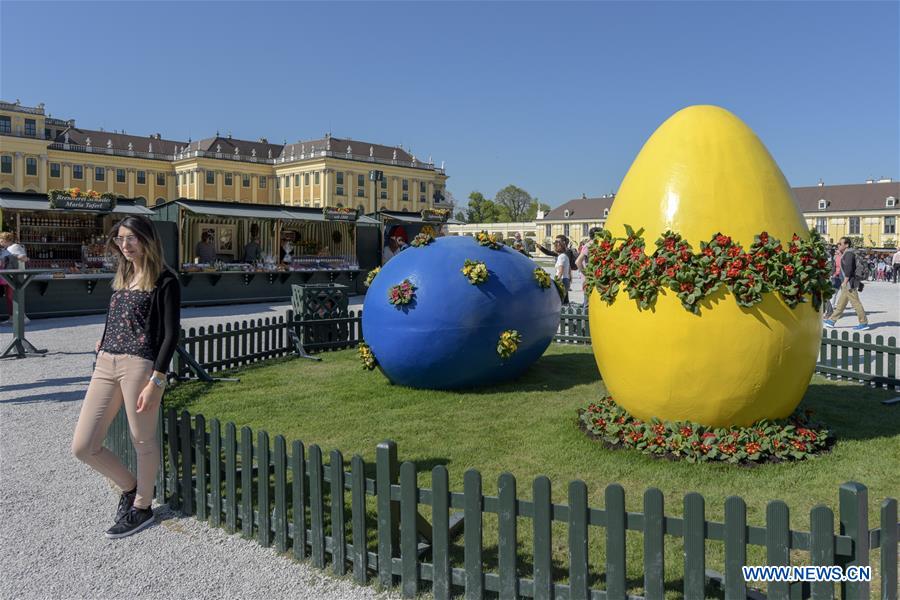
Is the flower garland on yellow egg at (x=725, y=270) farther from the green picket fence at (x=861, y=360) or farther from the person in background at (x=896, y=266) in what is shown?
the person in background at (x=896, y=266)

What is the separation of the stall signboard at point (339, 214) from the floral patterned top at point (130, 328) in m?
22.6

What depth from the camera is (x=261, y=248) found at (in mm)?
27344

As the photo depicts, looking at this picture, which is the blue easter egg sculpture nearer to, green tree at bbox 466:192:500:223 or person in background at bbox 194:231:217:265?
person in background at bbox 194:231:217:265

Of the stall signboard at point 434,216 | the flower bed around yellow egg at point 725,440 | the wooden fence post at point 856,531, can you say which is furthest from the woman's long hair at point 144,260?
the stall signboard at point 434,216

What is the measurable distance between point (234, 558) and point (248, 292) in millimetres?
20247

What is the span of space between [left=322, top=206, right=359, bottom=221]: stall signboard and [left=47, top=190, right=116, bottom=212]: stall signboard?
8.39 meters

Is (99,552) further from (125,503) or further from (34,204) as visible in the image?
(34,204)

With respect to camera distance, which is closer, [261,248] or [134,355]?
[134,355]

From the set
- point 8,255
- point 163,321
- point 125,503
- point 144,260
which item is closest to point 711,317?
point 163,321

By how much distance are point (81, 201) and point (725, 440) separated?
19.7 meters

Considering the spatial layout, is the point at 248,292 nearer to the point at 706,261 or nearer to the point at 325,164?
the point at 706,261

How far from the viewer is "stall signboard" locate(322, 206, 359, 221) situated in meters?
27.3

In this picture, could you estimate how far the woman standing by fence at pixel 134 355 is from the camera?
4852 mm

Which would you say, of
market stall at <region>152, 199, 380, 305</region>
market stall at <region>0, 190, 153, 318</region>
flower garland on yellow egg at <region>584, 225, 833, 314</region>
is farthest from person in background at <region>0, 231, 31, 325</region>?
flower garland on yellow egg at <region>584, 225, 833, 314</region>
